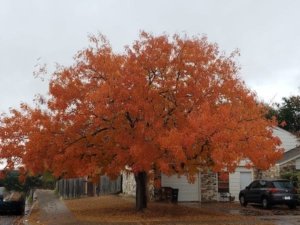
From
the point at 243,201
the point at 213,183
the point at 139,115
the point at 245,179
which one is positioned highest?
the point at 139,115

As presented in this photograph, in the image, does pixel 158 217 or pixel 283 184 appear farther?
pixel 283 184

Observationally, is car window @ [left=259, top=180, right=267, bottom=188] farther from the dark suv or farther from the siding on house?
the siding on house

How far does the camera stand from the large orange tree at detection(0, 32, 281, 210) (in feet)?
68.4

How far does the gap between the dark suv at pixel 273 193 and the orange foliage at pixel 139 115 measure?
21.0ft

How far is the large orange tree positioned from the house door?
1239 centimetres

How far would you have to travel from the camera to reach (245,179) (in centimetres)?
3522

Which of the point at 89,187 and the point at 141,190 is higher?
the point at 141,190

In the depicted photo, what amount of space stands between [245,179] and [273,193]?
758cm

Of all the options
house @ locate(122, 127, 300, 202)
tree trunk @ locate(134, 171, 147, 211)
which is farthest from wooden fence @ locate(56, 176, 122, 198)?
tree trunk @ locate(134, 171, 147, 211)

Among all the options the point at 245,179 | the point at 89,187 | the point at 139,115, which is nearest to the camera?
the point at 139,115

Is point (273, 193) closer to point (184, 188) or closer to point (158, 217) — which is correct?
point (184, 188)

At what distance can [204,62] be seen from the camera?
891 inches

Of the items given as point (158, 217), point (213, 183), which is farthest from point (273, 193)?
point (158, 217)

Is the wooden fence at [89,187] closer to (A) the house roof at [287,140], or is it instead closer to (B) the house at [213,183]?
(B) the house at [213,183]
